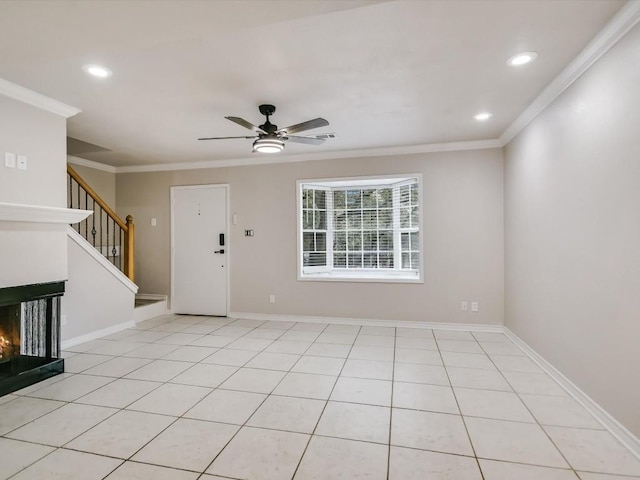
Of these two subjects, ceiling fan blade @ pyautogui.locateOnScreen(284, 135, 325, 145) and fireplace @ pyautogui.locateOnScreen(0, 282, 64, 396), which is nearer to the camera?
fireplace @ pyautogui.locateOnScreen(0, 282, 64, 396)

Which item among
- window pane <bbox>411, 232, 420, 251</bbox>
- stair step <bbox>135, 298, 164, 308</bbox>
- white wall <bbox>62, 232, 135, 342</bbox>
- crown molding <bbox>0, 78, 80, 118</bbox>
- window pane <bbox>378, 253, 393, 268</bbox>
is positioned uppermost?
crown molding <bbox>0, 78, 80, 118</bbox>

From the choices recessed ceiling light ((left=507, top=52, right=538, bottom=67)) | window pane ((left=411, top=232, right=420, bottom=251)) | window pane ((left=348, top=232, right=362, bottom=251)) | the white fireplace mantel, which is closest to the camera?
recessed ceiling light ((left=507, top=52, right=538, bottom=67))

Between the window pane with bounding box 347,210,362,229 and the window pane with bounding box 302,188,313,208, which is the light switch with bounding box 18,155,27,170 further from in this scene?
the window pane with bounding box 347,210,362,229

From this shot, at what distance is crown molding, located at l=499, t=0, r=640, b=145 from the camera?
195 cm

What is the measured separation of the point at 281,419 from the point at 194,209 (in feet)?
13.7

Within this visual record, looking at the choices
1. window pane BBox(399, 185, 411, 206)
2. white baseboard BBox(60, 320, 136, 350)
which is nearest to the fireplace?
white baseboard BBox(60, 320, 136, 350)

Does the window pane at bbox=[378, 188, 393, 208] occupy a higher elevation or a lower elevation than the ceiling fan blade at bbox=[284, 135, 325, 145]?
lower

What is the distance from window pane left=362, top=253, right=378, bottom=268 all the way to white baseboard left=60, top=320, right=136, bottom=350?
12.0ft

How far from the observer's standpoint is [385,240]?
220 inches

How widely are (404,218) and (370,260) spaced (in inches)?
34.8

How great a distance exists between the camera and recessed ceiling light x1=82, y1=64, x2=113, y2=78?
2584 millimetres

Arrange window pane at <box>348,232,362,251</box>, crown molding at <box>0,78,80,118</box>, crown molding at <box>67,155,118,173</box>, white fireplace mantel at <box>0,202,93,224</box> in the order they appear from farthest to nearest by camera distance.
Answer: window pane at <box>348,232,362,251</box> → crown molding at <box>67,155,118,173</box> → crown molding at <box>0,78,80,118</box> → white fireplace mantel at <box>0,202,93,224</box>

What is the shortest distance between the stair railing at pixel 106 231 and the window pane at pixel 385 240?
156 inches

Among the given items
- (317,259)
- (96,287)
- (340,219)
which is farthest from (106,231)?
(340,219)
